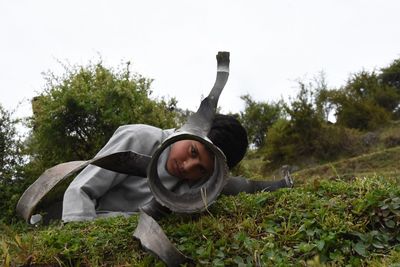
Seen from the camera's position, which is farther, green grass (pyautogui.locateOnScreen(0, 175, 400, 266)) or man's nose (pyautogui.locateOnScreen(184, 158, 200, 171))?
man's nose (pyautogui.locateOnScreen(184, 158, 200, 171))

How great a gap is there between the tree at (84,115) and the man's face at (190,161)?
132 inches

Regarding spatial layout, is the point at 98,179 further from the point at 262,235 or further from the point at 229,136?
the point at 262,235

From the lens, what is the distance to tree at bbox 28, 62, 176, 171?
6.86 meters

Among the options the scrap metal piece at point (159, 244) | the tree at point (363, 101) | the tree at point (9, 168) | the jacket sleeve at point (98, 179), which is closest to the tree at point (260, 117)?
the tree at point (363, 101)

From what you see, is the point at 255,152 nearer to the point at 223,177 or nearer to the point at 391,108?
the point at 391,108

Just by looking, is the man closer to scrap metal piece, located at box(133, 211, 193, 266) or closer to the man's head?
the man's head

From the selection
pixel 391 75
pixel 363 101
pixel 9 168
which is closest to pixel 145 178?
pixel 9 168

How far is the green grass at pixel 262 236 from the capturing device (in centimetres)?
249

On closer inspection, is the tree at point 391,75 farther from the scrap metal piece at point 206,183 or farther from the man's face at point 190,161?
the scrap metal piece at point 206,183

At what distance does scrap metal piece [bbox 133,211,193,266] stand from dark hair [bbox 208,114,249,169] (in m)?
1.35

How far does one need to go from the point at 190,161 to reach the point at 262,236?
2.75 ft

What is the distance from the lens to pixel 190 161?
339 centimetres

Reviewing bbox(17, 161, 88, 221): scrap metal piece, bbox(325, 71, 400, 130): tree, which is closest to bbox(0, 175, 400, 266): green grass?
bbox(17, 161, 88, 221): scrap metal piece

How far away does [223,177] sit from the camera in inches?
119
